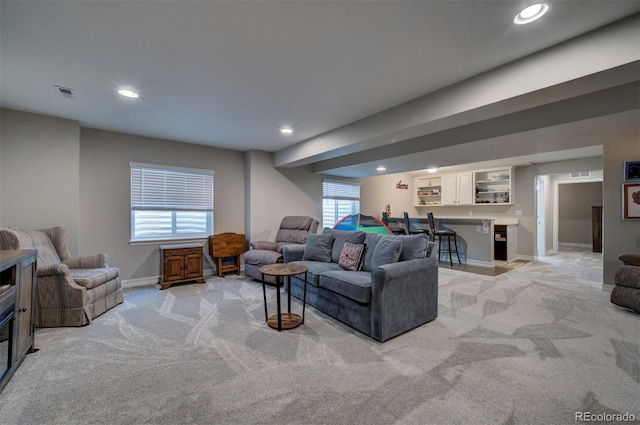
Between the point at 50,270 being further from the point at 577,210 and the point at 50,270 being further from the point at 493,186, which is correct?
the point at 577,210

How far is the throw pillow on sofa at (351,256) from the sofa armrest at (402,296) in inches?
26.4

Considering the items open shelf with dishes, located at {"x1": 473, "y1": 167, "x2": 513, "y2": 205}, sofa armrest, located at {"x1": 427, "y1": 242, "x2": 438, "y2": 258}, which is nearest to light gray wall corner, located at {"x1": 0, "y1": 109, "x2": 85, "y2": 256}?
sofa armrest, located at {"x1": 427, "y1": 242, "x2": 438, "y2": 258}

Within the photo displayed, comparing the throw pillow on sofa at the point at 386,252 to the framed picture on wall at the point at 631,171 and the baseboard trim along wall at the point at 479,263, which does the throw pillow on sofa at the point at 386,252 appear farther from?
the baseboard trim along wall at the point at 479,263

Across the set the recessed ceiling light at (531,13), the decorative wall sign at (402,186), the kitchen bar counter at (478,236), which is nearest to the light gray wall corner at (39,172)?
the recessed ceiling light at (531,13)

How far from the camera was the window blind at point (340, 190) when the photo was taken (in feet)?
23.0

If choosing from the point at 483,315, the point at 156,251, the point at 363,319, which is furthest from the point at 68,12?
the point at 483,315

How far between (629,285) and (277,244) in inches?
193

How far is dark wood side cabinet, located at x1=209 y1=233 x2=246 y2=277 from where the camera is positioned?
16.4 ft

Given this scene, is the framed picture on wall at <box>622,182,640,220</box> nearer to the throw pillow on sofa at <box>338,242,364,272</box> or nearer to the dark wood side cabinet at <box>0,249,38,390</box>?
the throw pillow on sofa at <box>338,242,364,272</box>

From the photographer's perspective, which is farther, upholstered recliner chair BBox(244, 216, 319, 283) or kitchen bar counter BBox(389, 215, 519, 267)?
kitchen bar counter BBox(389, 215, 519, 267)

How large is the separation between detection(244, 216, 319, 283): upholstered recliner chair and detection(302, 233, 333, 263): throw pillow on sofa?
641 mm

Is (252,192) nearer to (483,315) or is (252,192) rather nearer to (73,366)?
Result: (73,366)

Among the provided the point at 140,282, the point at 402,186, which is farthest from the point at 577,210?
the point at 140,282

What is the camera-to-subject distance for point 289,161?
5305 millimetres
